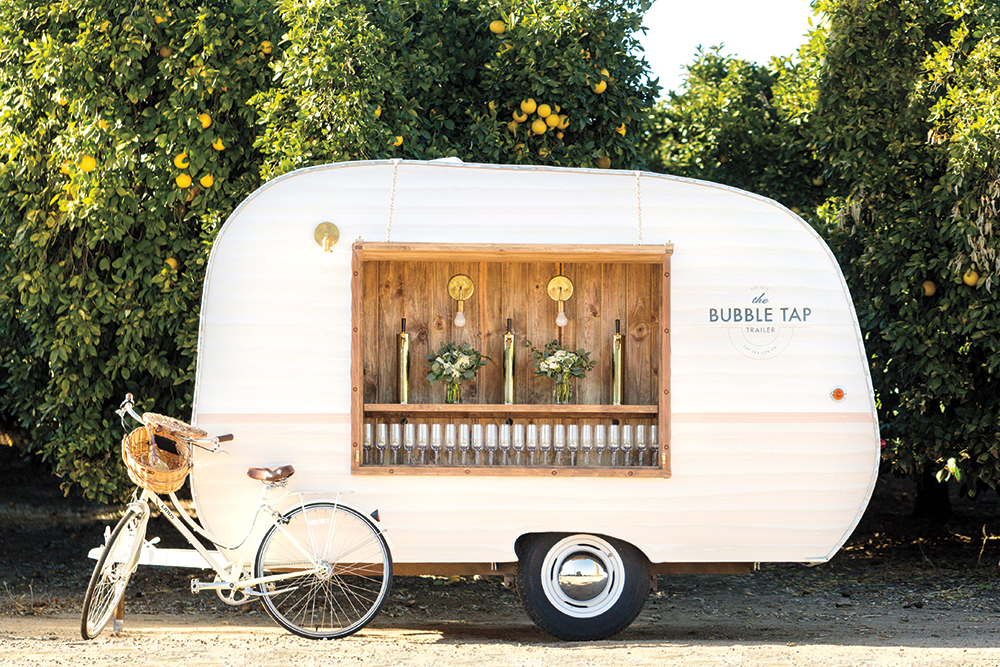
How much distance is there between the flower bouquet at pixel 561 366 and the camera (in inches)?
235

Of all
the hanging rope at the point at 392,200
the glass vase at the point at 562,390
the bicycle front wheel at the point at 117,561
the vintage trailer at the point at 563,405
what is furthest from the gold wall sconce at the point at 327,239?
the bicycle front wheel at the point at 117,561

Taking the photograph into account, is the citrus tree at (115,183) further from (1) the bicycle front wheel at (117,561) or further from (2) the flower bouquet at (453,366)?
(2) the flower bouquet at (453,366)

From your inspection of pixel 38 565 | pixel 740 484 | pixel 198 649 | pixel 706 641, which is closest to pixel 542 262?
pixel 740 484

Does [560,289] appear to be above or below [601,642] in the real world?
above

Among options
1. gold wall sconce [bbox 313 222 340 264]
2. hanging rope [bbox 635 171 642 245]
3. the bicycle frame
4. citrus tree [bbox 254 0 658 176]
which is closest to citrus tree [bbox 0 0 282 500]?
citrus tree [bbox 254 0 658 176]

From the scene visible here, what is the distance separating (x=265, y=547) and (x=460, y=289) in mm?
1976

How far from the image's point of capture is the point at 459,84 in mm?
7926

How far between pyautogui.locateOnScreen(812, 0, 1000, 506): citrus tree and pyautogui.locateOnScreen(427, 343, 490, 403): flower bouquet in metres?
3.48

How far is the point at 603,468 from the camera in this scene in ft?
18.4

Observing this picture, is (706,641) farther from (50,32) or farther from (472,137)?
(50,32)

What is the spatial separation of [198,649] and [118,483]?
251 cm

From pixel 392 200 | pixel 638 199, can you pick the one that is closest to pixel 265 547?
pixel 392 200

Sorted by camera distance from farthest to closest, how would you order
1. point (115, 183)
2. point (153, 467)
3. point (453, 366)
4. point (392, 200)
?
point (115, 183) → point (453, 366) → point (392, 200) → point (153, 467)

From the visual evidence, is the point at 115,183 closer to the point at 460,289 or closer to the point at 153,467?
the point at 153,467
